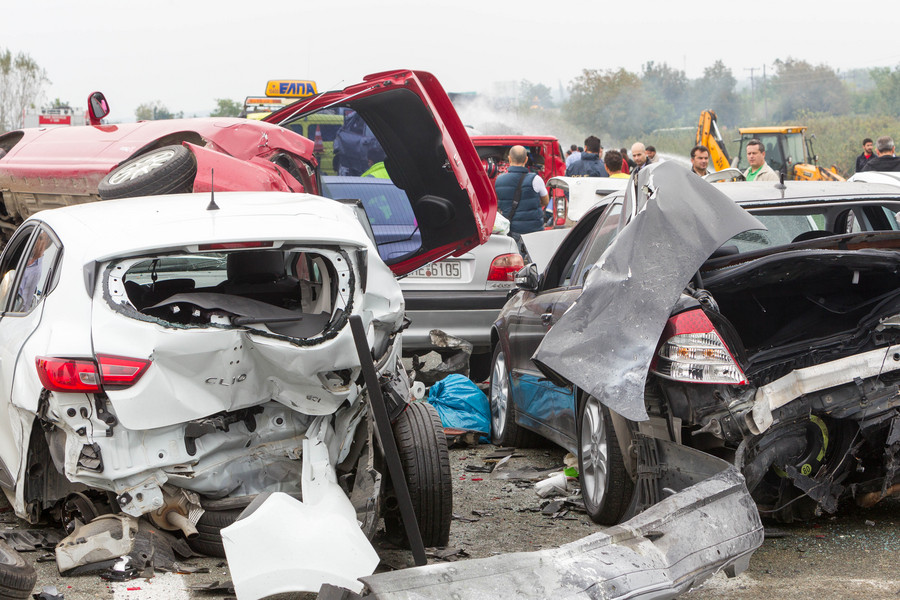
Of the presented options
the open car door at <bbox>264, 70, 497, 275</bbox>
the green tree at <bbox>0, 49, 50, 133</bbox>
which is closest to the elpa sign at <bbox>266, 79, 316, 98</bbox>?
the open car door at <bbox>264, 70, 497, 275</bbox>

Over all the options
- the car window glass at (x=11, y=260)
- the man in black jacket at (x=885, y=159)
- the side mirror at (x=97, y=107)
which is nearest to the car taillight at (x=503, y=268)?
the side mirror at (x=97, y=107)

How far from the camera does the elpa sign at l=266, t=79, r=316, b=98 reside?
19.8m

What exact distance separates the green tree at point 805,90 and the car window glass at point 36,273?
Answer: 226 feet

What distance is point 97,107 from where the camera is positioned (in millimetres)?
8492

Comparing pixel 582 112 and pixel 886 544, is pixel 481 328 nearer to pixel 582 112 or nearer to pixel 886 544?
pixel 886 544

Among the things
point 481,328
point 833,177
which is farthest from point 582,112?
Answer: point 481,328

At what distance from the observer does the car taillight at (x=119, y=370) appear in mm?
4125

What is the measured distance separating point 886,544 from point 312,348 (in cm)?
275

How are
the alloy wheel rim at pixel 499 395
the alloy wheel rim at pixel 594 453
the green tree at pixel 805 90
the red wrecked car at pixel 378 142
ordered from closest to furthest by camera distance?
the alloy wheel rim at pixel 594 453, the red wrecked car at pixel 378 142, the alloy wheel rim at pixel 499 395, the green tree at pixel 805 90

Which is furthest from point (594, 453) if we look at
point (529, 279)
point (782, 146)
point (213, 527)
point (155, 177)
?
point (782, 146)

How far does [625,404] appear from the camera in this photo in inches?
161

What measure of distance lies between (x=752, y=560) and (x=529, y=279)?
2403mm

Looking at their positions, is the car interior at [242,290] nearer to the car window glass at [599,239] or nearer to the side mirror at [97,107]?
the car window glass at [599,239]

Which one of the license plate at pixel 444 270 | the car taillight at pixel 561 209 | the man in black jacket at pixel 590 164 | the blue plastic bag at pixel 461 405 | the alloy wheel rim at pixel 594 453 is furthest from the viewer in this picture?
the man in black jacket at pixel 590 164
